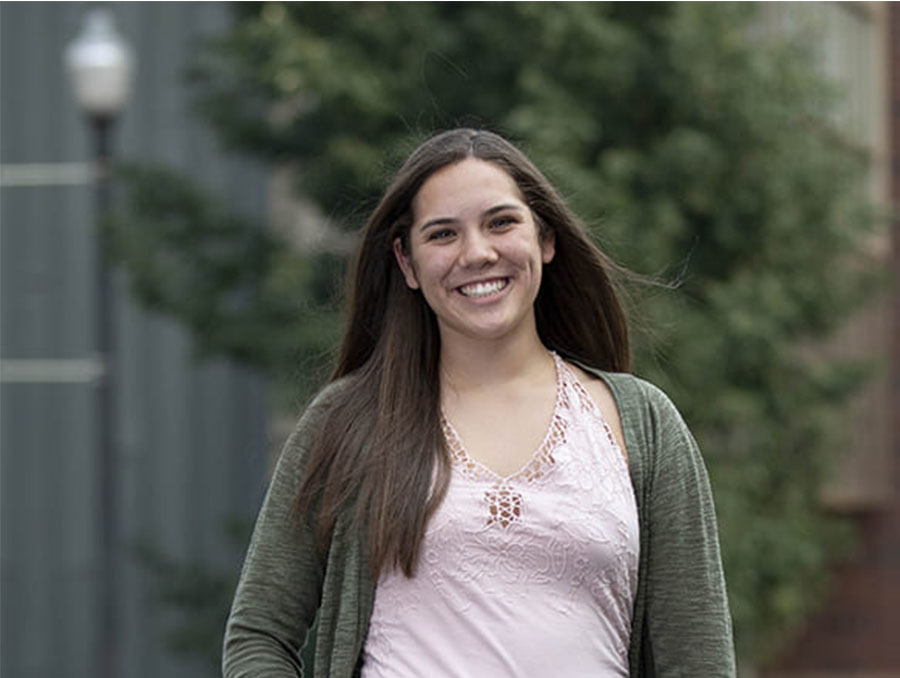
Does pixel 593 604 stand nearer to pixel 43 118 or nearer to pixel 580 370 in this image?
pixel 580 370

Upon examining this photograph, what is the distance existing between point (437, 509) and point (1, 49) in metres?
15.0

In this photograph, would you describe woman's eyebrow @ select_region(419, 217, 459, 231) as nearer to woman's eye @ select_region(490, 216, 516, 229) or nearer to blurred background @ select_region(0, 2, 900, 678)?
woman's eye @ select_region(490, 216, 516, 229)

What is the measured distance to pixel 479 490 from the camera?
137 inches

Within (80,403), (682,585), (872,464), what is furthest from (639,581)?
(872,464)

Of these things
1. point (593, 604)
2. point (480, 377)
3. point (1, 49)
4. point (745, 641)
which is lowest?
point (745, 641)

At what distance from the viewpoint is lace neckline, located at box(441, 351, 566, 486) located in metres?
3.51

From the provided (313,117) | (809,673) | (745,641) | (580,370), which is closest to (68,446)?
(313,117)

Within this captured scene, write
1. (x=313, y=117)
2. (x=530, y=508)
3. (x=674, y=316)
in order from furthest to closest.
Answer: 1. (x=313, y=117)
2. (x=674, y=316)
3. (x=530, y=508)

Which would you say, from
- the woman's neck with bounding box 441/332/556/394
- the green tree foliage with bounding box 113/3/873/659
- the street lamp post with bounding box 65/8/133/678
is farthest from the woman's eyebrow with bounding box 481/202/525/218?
the street lamp post with bounding box 65/8/133/678

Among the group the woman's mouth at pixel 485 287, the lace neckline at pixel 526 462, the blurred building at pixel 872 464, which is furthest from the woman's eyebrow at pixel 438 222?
the blurred building at pixel 872 464

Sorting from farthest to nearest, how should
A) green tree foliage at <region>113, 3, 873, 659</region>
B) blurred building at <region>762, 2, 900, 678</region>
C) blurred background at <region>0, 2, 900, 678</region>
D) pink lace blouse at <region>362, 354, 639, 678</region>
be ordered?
blurred building at <region>762, 2, 900, 678</region>, blurred background at <region>0, 2, 900, 678</region>, green tree foliage at <region>113, 3, 873, 659</region>, pink lace blouse at <region>362, 354, 639, 678</region>

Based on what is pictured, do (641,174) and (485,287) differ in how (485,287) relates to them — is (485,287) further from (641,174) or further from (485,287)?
(641,174)

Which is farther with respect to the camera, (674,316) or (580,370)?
(674,316)

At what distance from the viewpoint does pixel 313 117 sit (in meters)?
14.1
